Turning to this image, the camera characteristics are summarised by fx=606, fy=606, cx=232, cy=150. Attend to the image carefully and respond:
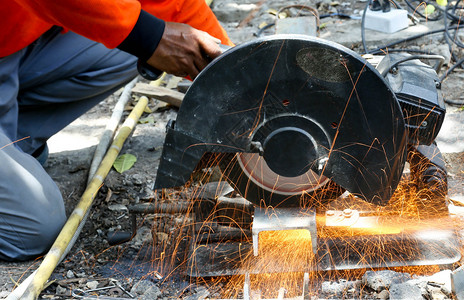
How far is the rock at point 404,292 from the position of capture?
89.8 inches

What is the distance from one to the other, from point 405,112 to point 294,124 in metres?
0.47

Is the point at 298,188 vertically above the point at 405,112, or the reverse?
the point at 405,112

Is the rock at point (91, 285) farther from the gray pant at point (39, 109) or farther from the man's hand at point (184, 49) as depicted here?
the man's hand at point (184, 49)

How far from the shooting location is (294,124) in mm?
2348

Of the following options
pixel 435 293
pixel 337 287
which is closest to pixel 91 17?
pixel 337 287

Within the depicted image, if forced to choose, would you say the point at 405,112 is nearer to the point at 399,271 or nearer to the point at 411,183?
the point at 411,183

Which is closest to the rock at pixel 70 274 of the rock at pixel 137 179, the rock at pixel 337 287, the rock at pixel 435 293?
the rock at pixel 137 179

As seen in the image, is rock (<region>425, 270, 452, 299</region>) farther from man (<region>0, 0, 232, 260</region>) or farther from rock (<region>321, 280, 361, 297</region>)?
man (<region>0, 0, 232, 260</region>)

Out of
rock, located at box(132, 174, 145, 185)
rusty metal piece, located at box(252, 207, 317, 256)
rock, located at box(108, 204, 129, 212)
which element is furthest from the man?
rusty metal piece, located at box(252, 207, 317, 256)

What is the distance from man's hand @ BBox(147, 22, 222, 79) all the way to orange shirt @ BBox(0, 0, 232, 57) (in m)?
0.15

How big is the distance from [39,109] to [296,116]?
1.88 metres

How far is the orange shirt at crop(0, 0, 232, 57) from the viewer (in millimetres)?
2393

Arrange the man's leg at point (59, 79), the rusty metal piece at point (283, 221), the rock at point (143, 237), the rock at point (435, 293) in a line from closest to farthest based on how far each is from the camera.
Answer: the rock at point (435, 293) < the rusty metal piece at point (283, 221) < the rock at point (143, 237) < the man's leg at point (59, 79)

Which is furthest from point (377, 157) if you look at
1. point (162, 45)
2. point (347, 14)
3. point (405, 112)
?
point (347, 14)
